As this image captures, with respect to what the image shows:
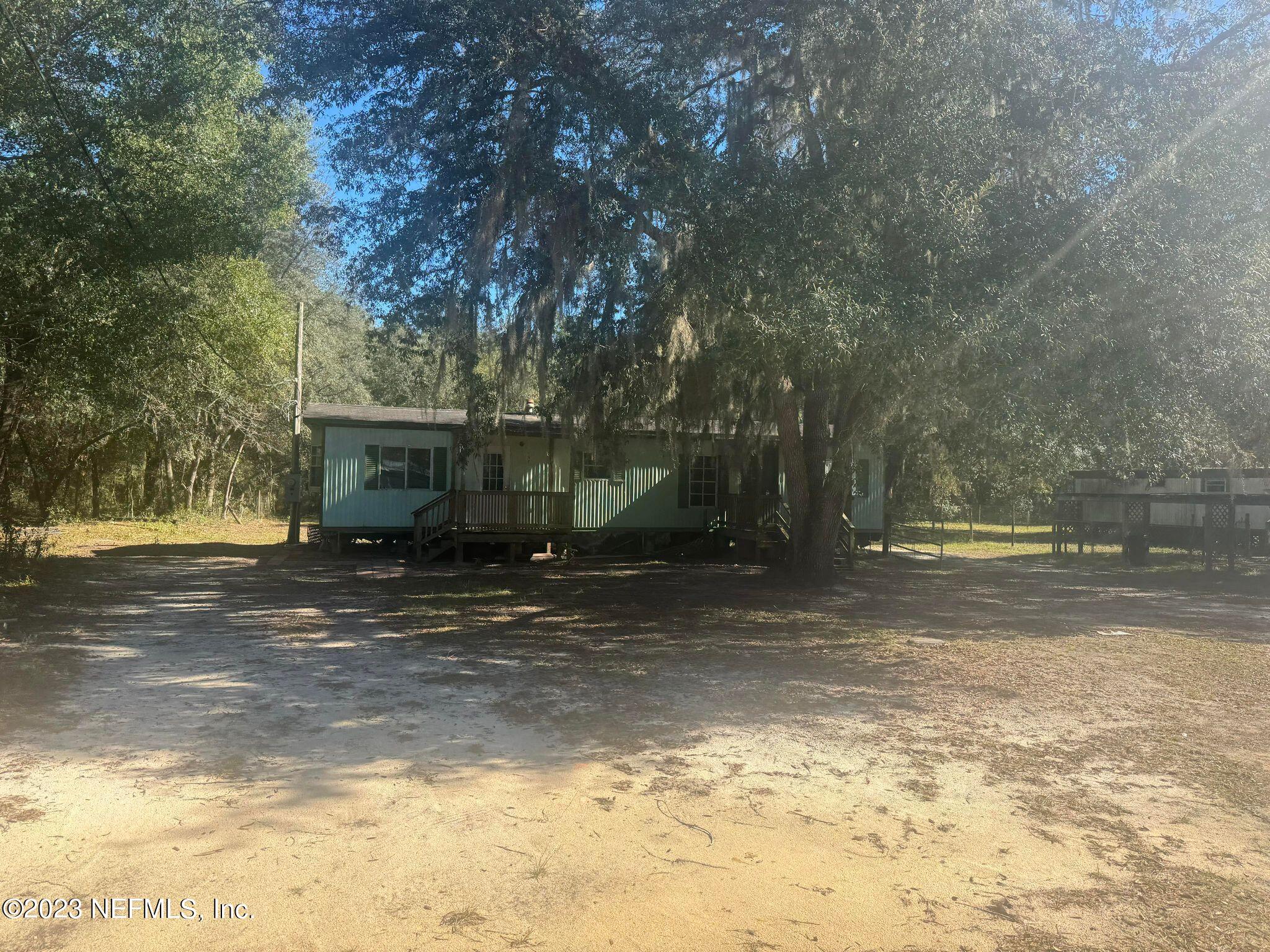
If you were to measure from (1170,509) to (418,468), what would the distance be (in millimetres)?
20343

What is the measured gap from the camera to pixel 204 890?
343 centimetres

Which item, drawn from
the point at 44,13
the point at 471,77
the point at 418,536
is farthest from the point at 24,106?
the point at 418,536

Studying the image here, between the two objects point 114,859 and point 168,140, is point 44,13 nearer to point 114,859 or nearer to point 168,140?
point 168,140

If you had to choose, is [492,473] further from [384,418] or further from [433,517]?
[384,418]

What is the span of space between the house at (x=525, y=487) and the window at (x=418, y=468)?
0.06 feet

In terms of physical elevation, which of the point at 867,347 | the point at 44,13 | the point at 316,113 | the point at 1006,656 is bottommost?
the point at 1006,656

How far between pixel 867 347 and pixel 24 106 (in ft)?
32.9

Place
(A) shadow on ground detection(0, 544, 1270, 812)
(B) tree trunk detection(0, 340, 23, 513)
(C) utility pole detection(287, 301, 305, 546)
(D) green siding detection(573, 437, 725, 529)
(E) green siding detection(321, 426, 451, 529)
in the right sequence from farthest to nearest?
(C) utility pole detection(287, 301, 305, 546)
(D) green siding detection(573, 437, 725, 529)
(E) green siding detection(321, 426, 451, 529)
(B) tree trunk detection(0, 340, 23, 513)
(A) shadow on ground detection(0, 544, 1270, 812)

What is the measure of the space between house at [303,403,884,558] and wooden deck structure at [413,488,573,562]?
2cm

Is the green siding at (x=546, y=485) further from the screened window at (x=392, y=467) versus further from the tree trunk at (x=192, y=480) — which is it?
the tree trunk at (x=192, y=480)

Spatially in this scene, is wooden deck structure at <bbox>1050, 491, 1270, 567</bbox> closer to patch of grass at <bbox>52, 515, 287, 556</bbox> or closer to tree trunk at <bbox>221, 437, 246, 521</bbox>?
patch of grass at <bbox>52, 515, 287, 556</bbox>

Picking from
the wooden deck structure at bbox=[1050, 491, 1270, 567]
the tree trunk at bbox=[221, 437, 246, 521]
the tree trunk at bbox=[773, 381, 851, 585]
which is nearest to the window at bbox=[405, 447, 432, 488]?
the tree trunk at bbox=[773, 381, 851, 585]

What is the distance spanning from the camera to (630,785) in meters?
4.77

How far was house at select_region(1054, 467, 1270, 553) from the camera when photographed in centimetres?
1817
